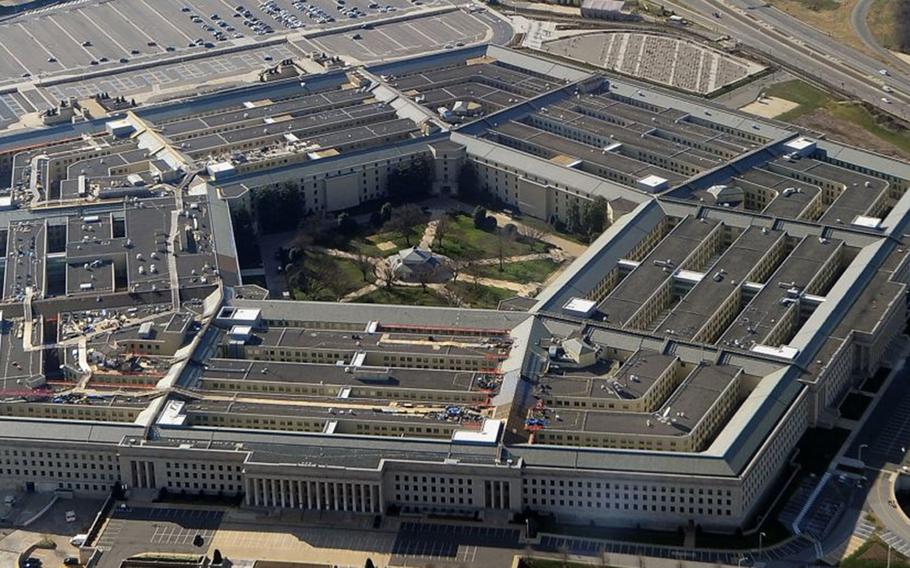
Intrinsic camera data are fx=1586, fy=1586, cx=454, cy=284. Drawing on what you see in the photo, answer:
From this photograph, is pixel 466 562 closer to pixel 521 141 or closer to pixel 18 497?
pixel 18 497

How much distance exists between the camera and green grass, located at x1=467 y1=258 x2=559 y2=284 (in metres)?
167

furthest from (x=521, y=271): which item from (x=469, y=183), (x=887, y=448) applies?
(x=887, y=448)

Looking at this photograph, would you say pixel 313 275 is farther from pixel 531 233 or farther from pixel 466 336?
pixel 466 336

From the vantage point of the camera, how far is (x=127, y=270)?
158 metres

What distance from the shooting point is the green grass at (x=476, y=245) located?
17300cm

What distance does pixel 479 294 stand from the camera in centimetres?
16312

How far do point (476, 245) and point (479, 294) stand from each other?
43.5ft

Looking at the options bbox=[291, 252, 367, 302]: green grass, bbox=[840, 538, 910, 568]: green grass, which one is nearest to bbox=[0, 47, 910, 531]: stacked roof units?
bbox=[840, 538, 910, 568]: green grass

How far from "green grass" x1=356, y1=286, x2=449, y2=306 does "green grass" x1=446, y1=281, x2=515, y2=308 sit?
2238mm

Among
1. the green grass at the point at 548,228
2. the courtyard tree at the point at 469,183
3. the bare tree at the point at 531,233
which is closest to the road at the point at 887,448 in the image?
the green grass at the point at 548,228

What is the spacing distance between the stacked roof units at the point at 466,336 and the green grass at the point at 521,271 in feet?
30.6

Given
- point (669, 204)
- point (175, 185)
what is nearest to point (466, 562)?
point (669, 204)

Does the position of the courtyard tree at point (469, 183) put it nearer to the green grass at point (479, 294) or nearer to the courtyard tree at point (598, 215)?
the courtyard tree at point (598, 215)

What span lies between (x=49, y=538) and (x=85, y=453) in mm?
7745
